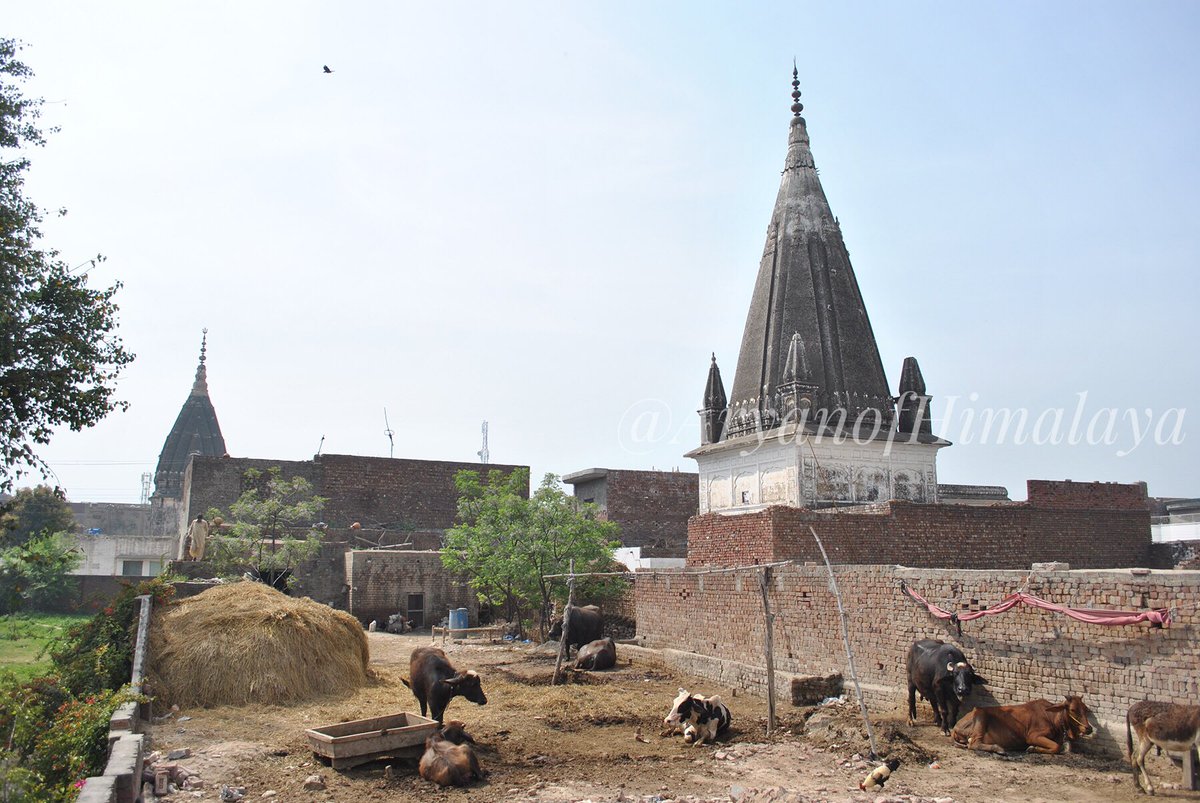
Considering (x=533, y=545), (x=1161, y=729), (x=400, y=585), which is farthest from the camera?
(x=400, y=585)

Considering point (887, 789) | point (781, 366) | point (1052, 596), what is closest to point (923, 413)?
point (781, 366)

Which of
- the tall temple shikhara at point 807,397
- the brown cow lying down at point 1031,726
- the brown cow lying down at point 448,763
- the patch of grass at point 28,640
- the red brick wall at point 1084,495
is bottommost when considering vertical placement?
the patch of grass at point 28,640

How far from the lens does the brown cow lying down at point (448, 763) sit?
8492mm

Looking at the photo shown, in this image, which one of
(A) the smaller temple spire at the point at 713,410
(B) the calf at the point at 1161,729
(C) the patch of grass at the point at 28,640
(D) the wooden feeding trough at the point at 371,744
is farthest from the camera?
(A) the smaller temple spire at the point at 713,410

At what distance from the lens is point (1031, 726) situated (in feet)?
30.2

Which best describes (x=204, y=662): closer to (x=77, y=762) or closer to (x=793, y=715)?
(x=77, y=762)

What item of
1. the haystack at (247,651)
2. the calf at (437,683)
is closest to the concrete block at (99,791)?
the calf at (437,683)

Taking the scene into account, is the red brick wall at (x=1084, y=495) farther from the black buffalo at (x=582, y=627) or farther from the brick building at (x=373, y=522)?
the brick building at (x=373, y=522)

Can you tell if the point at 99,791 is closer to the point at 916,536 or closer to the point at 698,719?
the point at 698,719

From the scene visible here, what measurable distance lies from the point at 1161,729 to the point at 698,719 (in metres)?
4.70

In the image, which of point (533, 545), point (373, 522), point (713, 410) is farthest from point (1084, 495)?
point (373, 522)

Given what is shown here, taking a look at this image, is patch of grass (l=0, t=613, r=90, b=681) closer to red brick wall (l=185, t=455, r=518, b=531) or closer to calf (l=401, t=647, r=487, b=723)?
red brick wall (l=185, t=455, r=518, b=531)

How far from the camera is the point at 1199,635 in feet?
27.2

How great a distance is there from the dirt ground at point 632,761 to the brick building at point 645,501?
20390 mm
